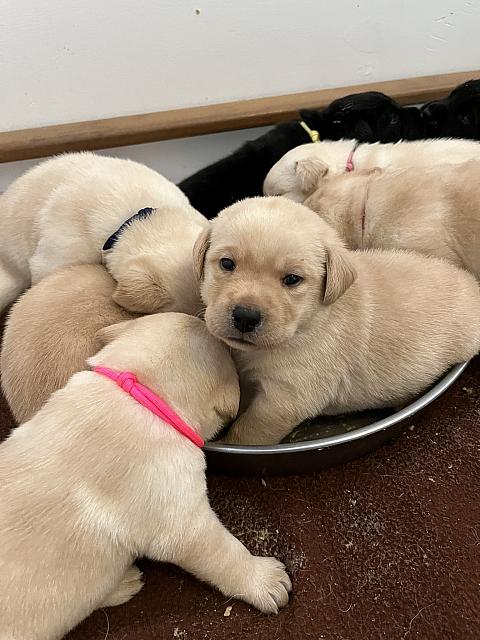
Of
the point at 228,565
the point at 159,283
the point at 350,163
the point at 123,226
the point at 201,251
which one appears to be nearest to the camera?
the point at 228,565

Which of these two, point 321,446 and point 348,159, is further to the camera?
point 348,159

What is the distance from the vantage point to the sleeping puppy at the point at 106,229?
1.63 meters

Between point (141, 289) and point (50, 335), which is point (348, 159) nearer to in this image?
point (141, 289)

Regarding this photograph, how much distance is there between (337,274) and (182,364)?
42cm

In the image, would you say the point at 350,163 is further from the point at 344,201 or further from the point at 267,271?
the point at 267,271

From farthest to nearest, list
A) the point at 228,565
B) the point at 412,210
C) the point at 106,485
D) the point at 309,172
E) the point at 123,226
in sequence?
the point at 309,172
the point at 412,210
the point at 123,226
the point at 228,565
the point at 106,485

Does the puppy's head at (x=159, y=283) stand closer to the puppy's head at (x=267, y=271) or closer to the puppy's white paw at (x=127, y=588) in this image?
the puppy's head at (x=267, y=271)

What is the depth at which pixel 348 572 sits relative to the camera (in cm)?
154

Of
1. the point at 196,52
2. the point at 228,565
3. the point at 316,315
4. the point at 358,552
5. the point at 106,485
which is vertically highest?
the point at 196,52

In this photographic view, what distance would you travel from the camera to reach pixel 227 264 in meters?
1.42

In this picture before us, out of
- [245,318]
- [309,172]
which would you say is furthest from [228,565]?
[309,172]

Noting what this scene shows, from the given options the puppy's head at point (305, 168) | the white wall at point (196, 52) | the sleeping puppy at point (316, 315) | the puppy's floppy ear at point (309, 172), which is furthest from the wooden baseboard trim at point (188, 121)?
the sleeping puppy at point (316, 315)

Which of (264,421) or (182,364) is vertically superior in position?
(182,364)

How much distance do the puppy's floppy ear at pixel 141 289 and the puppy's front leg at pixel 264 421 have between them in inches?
14.6
